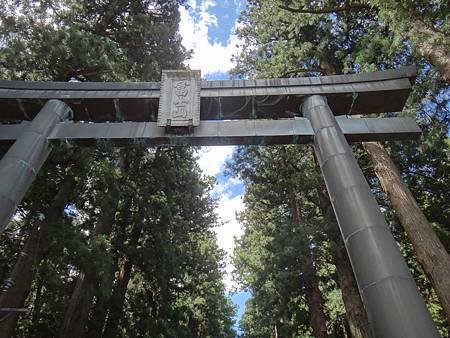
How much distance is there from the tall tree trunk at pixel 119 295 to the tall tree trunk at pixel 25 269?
557 centimetres

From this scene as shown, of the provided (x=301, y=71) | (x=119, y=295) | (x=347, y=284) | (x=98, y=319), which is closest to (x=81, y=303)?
(x=98, y=319)

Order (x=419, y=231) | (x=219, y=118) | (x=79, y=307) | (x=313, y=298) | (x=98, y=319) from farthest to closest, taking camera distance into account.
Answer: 1. (x=98, y=319)
2. (x=313, y=298)
3. (x=79, y=307)
4. (x=419, y=231)
5. (x=219, y=118)

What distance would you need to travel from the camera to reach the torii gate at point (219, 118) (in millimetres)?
4602

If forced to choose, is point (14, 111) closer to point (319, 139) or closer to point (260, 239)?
point (319, 139)

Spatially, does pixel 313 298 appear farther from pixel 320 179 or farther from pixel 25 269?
pixel 25 269

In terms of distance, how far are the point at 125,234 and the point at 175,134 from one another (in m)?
9.39

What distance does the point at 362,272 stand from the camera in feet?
12.2

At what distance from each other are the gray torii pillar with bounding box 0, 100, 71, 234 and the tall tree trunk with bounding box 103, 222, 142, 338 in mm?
8541

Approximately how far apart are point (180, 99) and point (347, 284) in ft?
21.5

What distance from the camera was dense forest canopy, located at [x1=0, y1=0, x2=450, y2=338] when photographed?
7.65 meters

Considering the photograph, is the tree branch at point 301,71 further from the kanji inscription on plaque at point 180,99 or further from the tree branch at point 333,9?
the kanji inscription on plaque at point 180,99

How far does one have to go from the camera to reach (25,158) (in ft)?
16.3

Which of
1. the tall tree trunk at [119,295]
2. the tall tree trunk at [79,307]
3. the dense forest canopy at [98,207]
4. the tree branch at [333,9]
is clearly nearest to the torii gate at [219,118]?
the dense forest canopy at [98,207]

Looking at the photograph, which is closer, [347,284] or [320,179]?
[347,284]
